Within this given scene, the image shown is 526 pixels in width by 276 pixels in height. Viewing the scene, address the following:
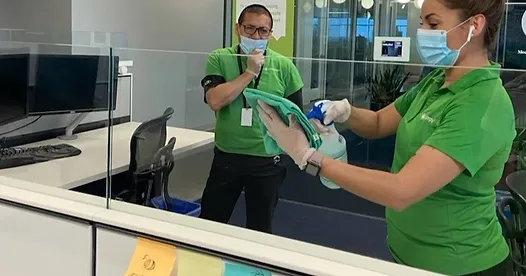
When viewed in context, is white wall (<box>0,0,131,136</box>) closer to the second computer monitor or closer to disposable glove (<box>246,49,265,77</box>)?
the second computer monitor

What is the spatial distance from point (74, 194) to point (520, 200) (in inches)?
53.6

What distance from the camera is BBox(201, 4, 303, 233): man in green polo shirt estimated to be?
1886mm

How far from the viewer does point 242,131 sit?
2.20 meters

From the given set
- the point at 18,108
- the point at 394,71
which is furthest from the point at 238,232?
the point at 18,108

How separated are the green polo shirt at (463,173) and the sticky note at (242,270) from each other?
0.97 feet

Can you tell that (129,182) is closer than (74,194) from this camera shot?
No

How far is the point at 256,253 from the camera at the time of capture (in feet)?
3.34

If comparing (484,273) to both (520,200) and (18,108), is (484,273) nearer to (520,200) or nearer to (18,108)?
(520,200)

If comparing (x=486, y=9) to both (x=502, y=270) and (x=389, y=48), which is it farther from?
(x=389, y=48)

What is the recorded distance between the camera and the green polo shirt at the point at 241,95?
5.72 ft

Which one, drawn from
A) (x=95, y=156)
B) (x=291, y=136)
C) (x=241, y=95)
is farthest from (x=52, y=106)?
(x=291, y=136)

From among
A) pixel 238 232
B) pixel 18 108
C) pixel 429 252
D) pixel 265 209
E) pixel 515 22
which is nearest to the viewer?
pixel 238 232

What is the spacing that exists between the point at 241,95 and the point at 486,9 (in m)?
0.98

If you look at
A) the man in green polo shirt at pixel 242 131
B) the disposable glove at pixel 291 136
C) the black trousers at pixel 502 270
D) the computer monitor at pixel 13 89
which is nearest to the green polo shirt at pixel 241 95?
the man in green polo shirt at pixel 242 131
